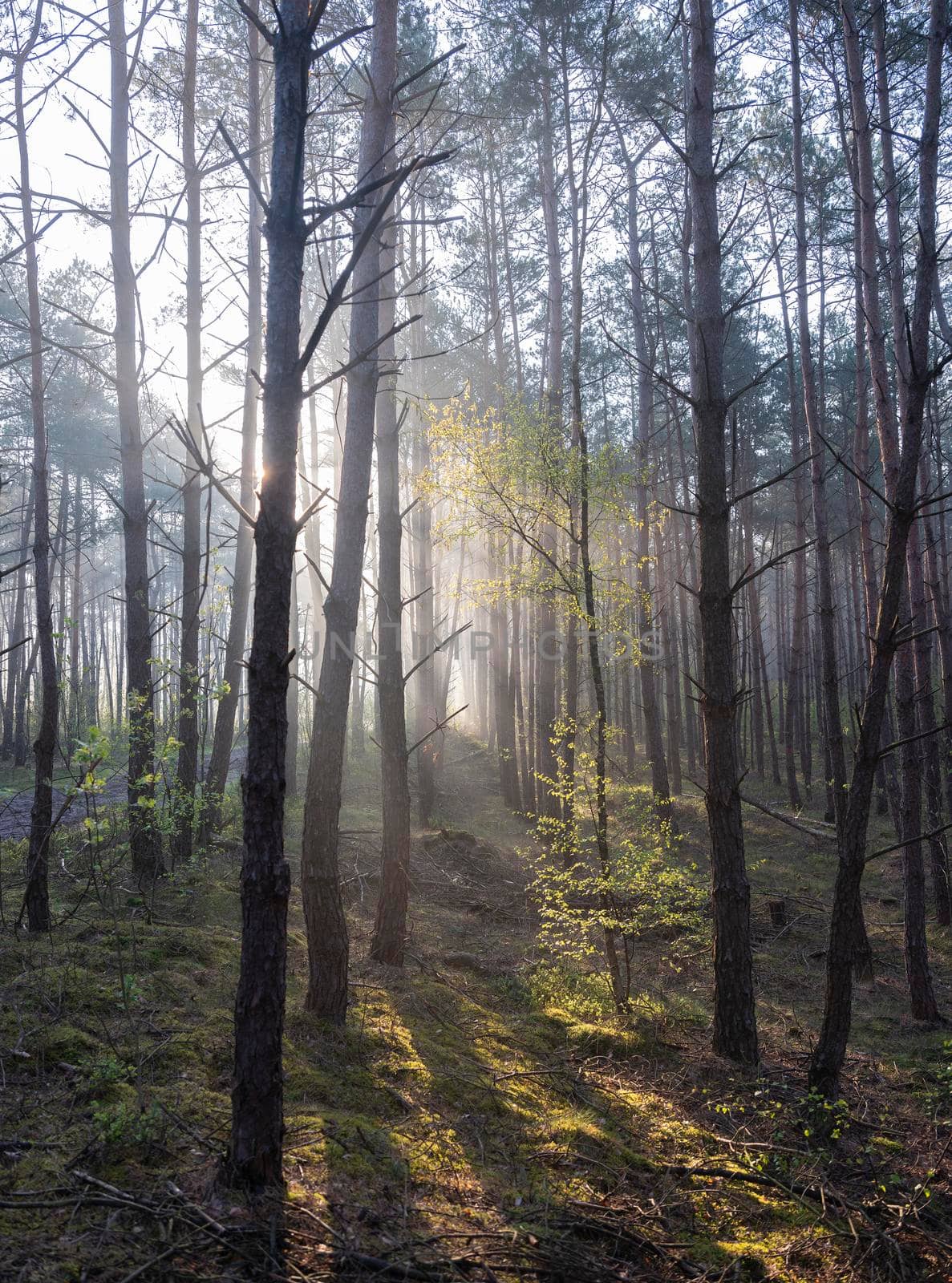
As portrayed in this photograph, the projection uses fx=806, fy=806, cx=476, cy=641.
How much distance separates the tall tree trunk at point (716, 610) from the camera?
18.7 feet

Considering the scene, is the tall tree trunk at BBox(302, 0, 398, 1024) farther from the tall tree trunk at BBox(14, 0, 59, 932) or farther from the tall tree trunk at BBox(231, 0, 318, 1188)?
the tall tree trunk at BBox(231, 0, 318, 1188)

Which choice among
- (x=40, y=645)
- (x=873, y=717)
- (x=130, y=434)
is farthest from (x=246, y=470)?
(x=873, y=717)

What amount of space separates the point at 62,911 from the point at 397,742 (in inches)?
118

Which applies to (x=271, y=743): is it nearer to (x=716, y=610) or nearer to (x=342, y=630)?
(x=342, y=630)

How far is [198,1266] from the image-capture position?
2.61 metres

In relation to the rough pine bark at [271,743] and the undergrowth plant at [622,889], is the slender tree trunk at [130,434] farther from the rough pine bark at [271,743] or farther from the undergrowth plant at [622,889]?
the rough pine bark at [271,743]

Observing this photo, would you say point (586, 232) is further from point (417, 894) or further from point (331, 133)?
point (417, 894)

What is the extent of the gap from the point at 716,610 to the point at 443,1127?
12.3ft

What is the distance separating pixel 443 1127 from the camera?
167 inches

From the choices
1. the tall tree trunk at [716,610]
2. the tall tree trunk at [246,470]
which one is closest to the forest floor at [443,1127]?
the tall tree trunk at [716,610]

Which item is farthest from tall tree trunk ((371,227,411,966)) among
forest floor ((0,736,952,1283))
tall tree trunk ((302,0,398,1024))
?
tall tree trunk ((302,0,398,1024))

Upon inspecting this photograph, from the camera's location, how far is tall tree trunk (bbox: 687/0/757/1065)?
18.7ft

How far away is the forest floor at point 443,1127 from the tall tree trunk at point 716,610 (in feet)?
1.92

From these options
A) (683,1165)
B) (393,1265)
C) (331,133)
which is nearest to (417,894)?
(683,1165)
